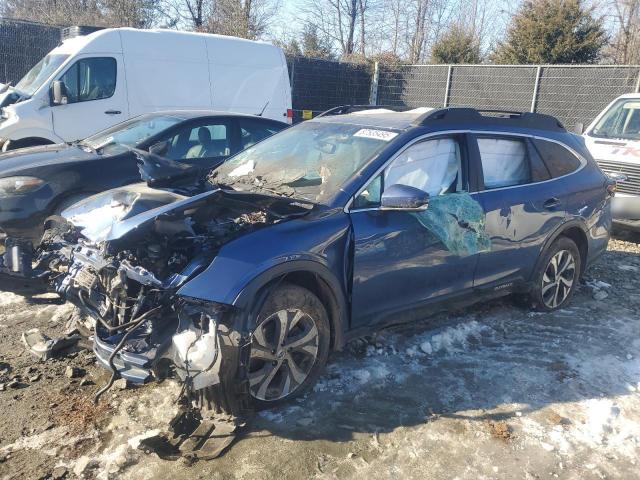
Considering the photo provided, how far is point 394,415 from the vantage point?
348cm

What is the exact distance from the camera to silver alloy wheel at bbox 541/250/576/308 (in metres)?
5.21

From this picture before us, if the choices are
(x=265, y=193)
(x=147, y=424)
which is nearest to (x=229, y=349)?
(x=147, y=424)

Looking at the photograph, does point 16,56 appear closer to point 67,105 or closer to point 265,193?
point 67,105

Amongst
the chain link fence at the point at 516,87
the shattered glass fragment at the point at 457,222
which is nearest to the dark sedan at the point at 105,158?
the shattered glass fragment at the point at 457,222

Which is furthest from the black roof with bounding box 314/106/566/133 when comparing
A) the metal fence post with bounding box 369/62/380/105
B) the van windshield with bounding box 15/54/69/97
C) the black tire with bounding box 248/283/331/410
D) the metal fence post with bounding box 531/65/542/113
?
the metal fence post with bounding box 369/62/380/105

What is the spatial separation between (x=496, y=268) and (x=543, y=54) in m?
16.2

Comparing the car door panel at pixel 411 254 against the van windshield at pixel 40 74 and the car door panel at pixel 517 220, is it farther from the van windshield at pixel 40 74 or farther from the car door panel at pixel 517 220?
the van windshield at pixel 40 74

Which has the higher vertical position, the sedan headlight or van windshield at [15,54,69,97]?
van windshield at [15,54,69,97]

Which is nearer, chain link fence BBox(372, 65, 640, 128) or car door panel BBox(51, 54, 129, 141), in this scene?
car door panel BBox(51, 54, 129, 141)

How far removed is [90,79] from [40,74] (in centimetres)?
81

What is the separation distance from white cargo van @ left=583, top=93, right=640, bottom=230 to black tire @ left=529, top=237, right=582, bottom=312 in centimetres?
229

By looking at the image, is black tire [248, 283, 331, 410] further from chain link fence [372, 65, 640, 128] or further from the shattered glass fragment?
chain link fence [372, 65, 640, 128]

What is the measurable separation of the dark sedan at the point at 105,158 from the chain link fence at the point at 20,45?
34.0ft

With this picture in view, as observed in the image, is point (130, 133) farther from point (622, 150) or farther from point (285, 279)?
point (622, 150)
